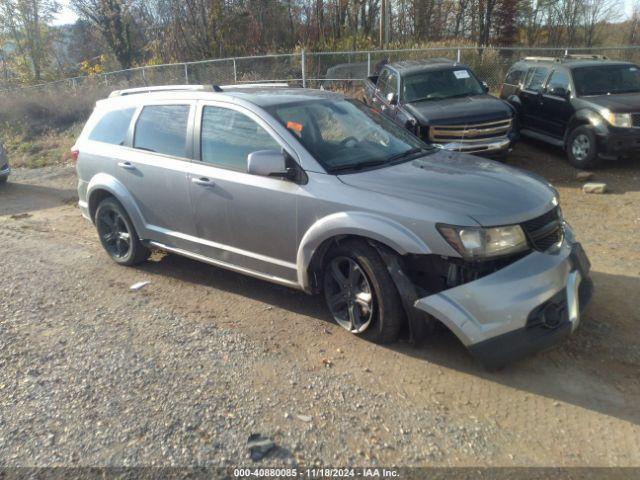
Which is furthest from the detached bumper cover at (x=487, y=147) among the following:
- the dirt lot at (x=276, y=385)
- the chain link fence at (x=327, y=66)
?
the chain link fence at (x=327, y=66)

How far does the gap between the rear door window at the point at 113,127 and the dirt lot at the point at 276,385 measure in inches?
59.3

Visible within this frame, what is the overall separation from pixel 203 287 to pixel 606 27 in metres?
37.4

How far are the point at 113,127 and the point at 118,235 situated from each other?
3.73 ft

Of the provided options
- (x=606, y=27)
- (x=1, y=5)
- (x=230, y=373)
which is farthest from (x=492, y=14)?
(x=1, y=5)

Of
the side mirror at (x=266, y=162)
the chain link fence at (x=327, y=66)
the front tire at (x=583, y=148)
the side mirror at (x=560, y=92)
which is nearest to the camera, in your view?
the side mirror at (x=266, y=162)

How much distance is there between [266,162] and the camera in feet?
13.2

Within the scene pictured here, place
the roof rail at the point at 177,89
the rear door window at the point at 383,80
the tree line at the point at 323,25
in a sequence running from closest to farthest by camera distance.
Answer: the roof rail at the point at 177,89
the rear door window at the point at 383,80
the tree line at the point at 323,25

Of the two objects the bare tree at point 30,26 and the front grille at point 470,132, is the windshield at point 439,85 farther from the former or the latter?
the bare tree at point 30,26

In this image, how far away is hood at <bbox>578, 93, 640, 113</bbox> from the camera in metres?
8.69

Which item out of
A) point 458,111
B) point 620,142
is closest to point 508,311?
point 458,111

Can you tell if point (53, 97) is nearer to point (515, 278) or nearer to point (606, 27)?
point (515, 278)

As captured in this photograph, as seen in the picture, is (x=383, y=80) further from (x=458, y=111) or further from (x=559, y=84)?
(x=559, y=84)

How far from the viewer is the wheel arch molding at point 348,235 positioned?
358 cm

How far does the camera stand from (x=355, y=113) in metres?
4.95
